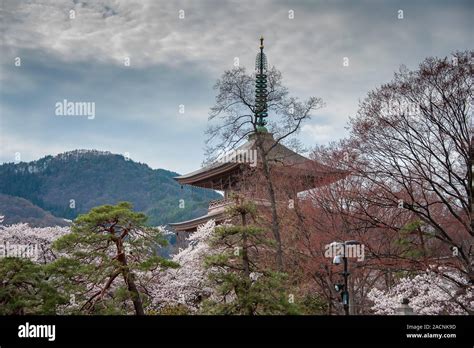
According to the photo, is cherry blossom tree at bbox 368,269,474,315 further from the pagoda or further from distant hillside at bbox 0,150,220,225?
distant hillside at bbox 0,150,220,225

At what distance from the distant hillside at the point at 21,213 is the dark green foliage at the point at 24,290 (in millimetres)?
36890

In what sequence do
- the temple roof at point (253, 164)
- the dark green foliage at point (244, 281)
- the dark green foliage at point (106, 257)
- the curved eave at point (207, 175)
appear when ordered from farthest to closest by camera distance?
the curved eave at point (207, 175), the temple roof at point (253, 164), the dark green foliage at point (106, 257), the dark green foliage at point (244, 281)

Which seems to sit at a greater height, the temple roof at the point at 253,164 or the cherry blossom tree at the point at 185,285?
the temple roof at the point at 253,164

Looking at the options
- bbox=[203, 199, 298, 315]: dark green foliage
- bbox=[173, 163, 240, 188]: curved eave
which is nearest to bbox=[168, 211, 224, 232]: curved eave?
bbox=[173, 163, 240, 188]: curved eave

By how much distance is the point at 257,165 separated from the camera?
22.0 metres

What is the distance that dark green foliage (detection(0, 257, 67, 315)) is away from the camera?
13742 millimetres

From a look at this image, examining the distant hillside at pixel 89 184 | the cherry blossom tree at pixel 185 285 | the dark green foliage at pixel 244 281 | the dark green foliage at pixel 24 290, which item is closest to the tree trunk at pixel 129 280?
the dark green foliage at pixel 24 290

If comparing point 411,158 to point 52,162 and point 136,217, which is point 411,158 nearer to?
point 136,217

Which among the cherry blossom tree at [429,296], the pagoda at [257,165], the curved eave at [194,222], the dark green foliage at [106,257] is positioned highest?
the pagoda at [257,165]

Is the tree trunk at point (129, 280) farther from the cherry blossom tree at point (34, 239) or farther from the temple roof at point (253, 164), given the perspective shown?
the cherry blossom tree at point (34, 239)

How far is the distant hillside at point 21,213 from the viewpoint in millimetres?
51256

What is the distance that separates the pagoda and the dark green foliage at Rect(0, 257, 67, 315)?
5.43m
